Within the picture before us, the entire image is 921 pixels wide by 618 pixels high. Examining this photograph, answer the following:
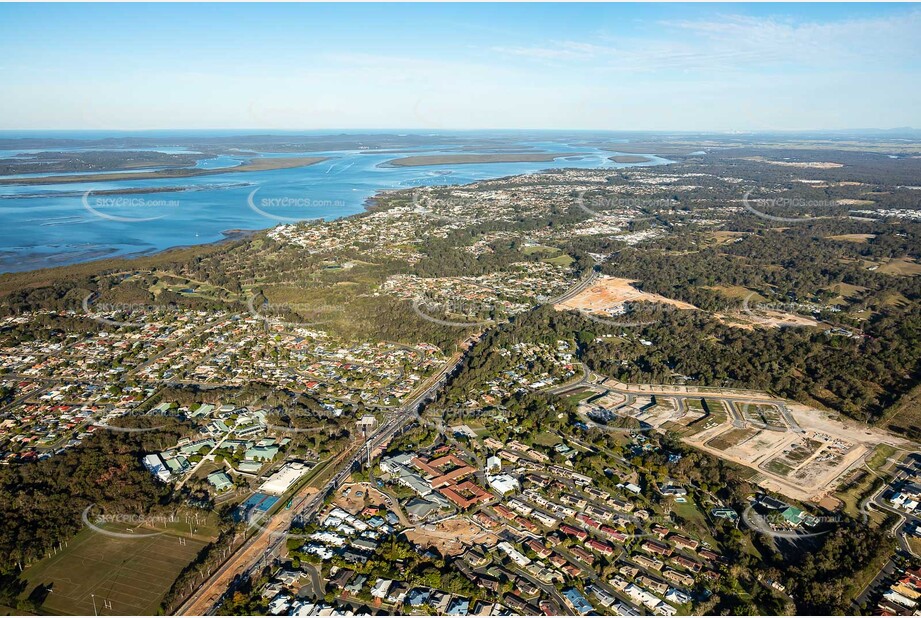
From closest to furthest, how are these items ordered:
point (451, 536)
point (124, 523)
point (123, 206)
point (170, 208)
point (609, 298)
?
point (451, 536)
point (124, 523)
point (609, 298)
point (123, 206)
point (170, 208)

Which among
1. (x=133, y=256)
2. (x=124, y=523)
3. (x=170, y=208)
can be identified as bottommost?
(x=124, y=523)

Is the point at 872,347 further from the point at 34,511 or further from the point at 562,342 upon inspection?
the point at 34,511

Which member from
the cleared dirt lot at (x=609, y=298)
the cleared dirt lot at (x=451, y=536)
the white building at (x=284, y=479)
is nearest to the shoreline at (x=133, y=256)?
the white building at (x=284, y=479)

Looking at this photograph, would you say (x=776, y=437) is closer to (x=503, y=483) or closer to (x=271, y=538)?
(x=503, y=483)

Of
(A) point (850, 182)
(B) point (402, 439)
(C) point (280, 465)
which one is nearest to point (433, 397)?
(B) point (402, 439)

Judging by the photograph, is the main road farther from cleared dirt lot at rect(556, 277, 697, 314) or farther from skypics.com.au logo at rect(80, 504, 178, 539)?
cleared dirt lot at rect(556, 277, 697, 314)

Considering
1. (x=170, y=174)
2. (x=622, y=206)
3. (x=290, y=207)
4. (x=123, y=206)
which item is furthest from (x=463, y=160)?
(x=123, y=206)

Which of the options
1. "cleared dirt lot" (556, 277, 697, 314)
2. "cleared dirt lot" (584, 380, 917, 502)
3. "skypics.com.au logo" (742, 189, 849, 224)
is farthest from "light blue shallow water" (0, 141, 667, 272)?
"cleared dirt lot" (584, 380, 917, 502)
